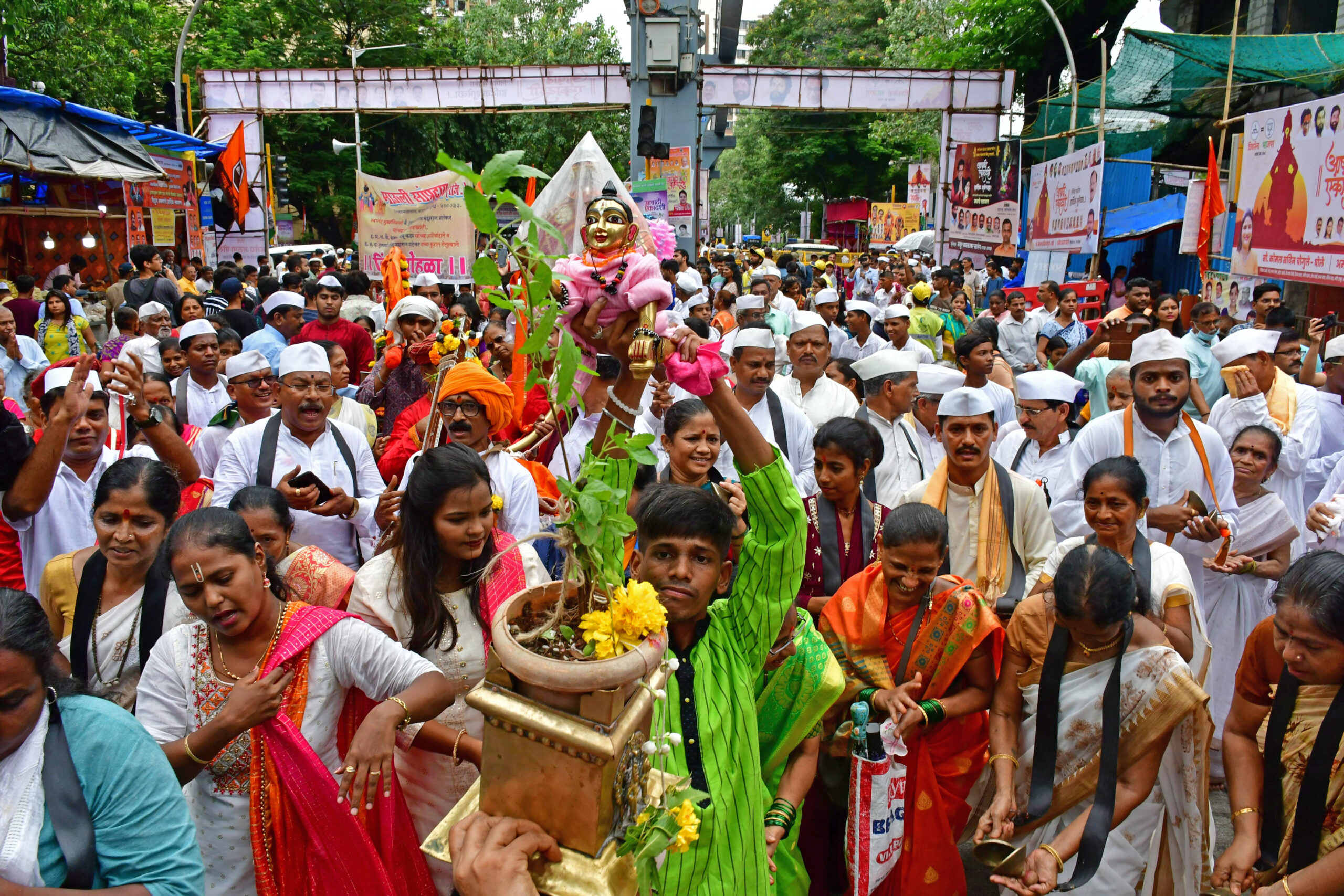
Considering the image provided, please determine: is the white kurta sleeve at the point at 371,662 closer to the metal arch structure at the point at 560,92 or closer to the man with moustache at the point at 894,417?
the man with moustache at the point at 894,417

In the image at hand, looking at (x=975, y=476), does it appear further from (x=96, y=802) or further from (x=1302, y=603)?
(x=96, y=802)

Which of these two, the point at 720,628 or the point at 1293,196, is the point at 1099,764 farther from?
the point at 1293,196

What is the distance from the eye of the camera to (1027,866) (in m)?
3.04

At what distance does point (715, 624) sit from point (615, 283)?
988 mm

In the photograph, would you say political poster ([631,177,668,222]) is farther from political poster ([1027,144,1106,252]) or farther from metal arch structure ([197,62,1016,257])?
political poster ([1027,144,1106,252])

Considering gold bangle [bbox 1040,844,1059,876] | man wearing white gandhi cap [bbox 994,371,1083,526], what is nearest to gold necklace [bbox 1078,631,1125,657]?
gold bangle [bbox 1040,844,1059,876]

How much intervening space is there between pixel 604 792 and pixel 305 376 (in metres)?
3.67

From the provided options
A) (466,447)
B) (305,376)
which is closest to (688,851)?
(466,447)

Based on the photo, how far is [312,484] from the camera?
429 centimetres

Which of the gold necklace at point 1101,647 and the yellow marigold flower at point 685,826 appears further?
the gold necklace at point 1101,647

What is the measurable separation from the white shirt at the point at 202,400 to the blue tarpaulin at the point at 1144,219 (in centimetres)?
1637

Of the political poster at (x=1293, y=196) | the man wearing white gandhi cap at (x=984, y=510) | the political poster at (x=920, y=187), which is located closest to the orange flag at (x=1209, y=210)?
the political poster at (x=1293, y=196)

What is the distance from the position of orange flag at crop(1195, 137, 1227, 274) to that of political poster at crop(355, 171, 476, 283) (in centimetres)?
893

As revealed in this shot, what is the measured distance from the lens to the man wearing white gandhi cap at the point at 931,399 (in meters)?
5.83
